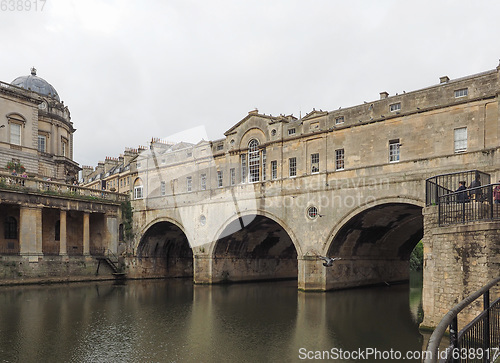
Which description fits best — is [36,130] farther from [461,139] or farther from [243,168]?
[461,139]

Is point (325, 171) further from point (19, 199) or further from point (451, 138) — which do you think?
point (19, 199)

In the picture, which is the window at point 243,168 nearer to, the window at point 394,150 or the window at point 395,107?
the window at point 394,150

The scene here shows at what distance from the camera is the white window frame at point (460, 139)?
21.0m

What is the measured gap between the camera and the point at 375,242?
28.5 metres

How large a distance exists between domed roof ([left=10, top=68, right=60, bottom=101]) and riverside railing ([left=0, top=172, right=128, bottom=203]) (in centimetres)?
1591

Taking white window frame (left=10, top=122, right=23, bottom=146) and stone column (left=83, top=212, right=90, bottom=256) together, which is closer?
stone column (left=83, top=212, right=90, bottom=256)

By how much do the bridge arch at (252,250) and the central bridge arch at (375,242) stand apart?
12.1 ft

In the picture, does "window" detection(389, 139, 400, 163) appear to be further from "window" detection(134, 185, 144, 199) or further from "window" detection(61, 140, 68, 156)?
"window" detection(61, 140, 68, 156)

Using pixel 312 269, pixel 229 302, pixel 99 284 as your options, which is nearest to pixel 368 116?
pixel 312 269

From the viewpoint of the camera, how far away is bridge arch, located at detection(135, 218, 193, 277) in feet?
118

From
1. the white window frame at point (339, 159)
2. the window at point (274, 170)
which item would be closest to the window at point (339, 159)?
the white window frame at point (339, 159)

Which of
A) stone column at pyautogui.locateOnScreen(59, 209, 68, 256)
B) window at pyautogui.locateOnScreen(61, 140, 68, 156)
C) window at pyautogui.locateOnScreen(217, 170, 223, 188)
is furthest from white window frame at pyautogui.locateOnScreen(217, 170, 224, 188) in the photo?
window at pyautogui.locateOnScreen(61, 140, 68, 156)

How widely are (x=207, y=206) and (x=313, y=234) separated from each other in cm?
901

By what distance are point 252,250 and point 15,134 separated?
2261 centimetres
